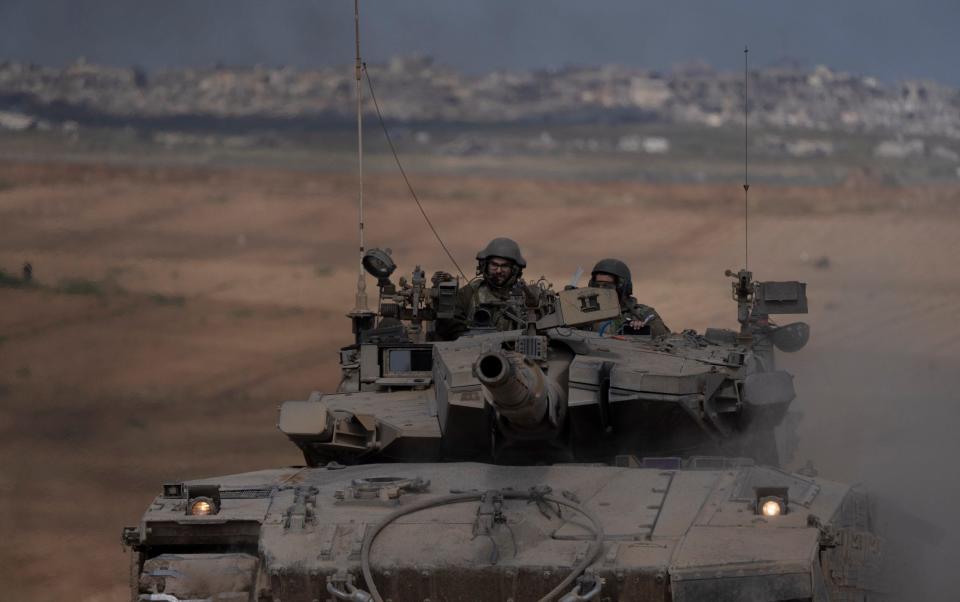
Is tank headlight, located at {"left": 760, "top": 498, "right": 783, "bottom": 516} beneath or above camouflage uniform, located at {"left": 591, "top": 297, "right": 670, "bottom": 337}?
beneath

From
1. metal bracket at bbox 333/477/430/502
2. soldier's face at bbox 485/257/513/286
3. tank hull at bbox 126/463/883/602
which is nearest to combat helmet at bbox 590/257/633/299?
soldier's face at bbox 485/257/513/286

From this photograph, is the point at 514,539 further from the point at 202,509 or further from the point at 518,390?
the point at 202,509

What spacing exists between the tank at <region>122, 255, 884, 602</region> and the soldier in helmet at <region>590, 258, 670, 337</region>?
2162 millimetres

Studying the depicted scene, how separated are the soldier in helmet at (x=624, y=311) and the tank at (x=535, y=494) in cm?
216

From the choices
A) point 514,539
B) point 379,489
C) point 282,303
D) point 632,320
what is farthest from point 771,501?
point 282,303

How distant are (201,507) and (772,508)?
4571 mm

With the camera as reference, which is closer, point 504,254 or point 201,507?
point 201,507

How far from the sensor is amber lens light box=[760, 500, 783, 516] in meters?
16.8

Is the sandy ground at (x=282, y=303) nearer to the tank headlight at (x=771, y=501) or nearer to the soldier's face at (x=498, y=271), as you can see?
the soldier's face at (x=498, y=271)

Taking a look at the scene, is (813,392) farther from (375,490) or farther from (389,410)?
(375,490)

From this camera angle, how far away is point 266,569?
16.4 metres

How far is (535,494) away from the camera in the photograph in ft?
56.3

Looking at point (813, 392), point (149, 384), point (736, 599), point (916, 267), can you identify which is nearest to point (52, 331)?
point (149, 384)

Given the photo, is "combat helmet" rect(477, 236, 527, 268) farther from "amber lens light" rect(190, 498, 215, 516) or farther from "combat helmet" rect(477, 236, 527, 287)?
"amber lens light" rect(190, 498, 215, 516)
